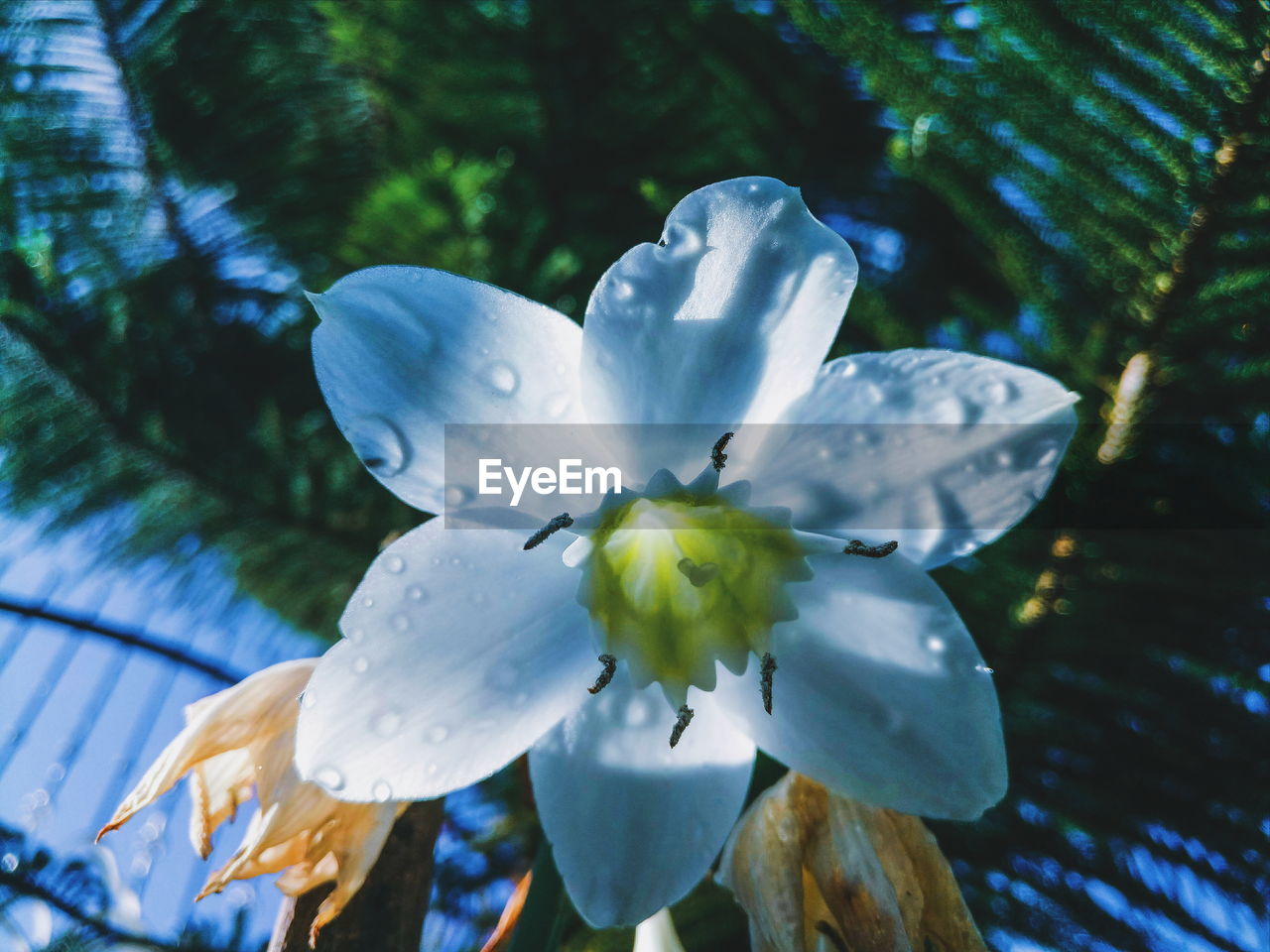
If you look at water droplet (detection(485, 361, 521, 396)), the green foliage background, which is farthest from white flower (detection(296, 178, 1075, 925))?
the green foliage background

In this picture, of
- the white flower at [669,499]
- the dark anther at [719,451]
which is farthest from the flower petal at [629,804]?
the dark anther at [719,451]

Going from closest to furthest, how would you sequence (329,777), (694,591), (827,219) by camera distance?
(329,777) < (694,591) < (827,219)

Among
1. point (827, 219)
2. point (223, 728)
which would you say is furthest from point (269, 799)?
point (827, 219)

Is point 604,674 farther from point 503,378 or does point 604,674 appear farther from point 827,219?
point 827,219

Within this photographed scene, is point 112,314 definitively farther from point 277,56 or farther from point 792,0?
point 792,0

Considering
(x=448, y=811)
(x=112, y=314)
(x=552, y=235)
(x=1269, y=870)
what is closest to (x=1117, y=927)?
(x=1269, y=870)

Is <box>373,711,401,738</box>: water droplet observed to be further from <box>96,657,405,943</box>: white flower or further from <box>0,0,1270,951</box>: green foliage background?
<box>0,0,1270,951</box>: green foliage background
